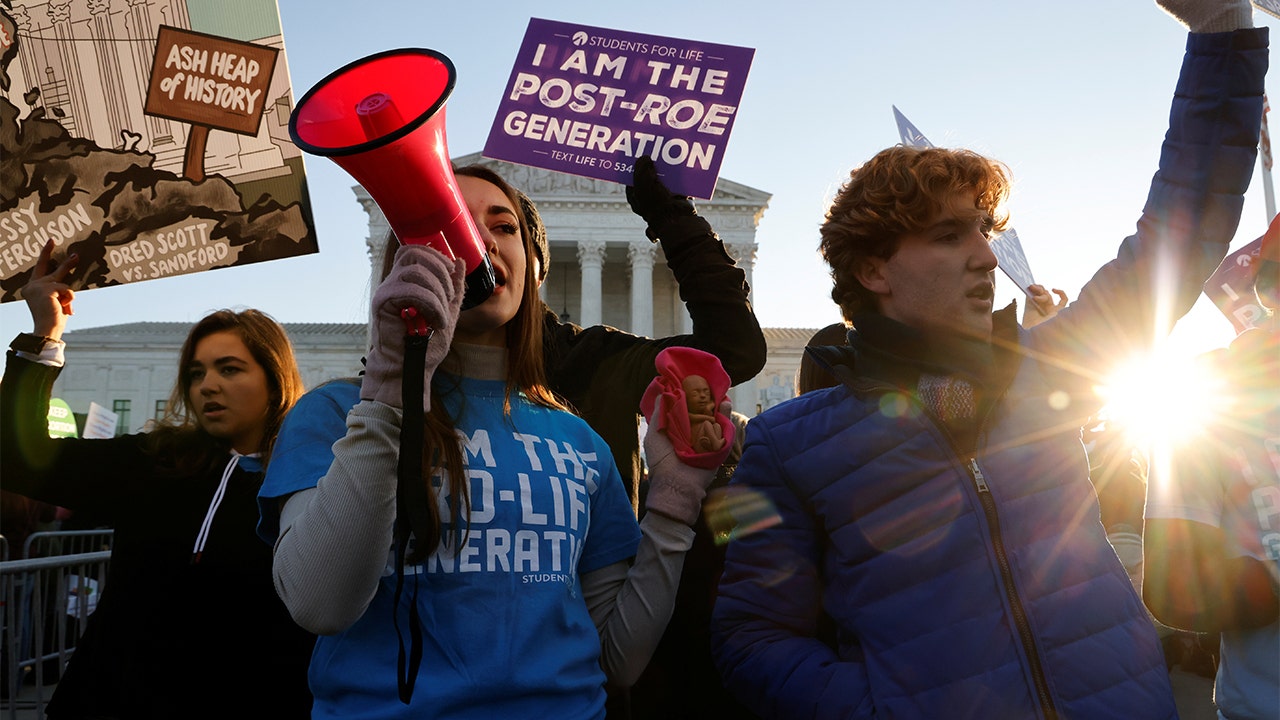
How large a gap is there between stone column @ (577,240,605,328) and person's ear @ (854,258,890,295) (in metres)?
42.8

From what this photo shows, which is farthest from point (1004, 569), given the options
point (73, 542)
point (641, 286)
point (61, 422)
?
point (641, 286)

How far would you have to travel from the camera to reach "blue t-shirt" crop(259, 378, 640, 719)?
1446mm

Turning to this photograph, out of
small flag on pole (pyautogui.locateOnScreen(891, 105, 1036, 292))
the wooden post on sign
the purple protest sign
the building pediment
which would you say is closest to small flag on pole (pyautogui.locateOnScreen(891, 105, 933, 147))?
small flag on pole (pyautogui.locateOnScreen(891, 105, 1036, 292))

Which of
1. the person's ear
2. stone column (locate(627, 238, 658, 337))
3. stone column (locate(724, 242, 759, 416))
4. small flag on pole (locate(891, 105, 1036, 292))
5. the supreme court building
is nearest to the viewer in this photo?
the person's ear

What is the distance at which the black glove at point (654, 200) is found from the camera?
2.58 m

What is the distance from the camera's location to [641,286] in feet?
147

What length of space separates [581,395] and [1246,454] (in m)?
1.82

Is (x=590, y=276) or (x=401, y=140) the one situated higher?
(x=590, y=276)

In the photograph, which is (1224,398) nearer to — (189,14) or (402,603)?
(402,603)

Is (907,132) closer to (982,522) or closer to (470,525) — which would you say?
(982,522)

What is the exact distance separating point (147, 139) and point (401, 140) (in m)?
2.25

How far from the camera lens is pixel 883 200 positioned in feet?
6.52

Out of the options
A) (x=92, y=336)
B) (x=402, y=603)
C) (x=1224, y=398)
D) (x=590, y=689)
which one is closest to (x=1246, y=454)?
(x=1224, y=398)

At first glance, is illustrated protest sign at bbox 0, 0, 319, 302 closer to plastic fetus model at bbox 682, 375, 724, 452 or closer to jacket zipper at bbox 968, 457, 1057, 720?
plastic fetus model at bbox 682, 375, 724, 452
